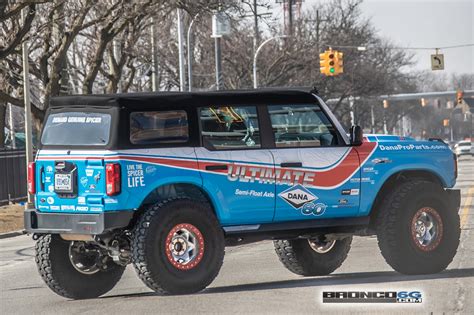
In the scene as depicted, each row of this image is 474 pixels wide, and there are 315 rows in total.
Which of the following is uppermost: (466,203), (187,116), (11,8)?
(11,8)

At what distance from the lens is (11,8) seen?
28.2 metres

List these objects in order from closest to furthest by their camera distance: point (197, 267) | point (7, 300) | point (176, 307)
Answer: point (176, 307) → point (197, 267) → point (7, 300)

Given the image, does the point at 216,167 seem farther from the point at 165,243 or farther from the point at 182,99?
the point at 165,243

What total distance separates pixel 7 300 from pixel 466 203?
1700 cm

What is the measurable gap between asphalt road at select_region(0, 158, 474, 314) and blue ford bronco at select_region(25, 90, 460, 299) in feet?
1.06

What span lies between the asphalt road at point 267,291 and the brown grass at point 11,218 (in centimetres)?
1045

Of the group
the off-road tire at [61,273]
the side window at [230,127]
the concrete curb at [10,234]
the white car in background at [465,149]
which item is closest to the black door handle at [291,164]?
the side window at [230,127]

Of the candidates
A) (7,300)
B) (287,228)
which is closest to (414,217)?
(287,228)

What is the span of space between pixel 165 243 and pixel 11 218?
1756 cm

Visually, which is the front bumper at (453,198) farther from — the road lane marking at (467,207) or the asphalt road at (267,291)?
the road lane marking at (467,207)

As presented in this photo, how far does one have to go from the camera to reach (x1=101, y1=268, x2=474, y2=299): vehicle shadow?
452 inches

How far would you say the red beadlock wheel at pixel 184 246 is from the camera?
10.8m

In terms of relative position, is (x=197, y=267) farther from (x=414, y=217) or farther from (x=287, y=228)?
(x=414, y=217)

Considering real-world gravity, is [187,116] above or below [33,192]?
above
